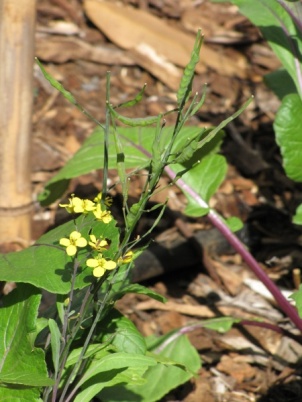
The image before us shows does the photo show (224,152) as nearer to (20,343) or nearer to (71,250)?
(20,343)

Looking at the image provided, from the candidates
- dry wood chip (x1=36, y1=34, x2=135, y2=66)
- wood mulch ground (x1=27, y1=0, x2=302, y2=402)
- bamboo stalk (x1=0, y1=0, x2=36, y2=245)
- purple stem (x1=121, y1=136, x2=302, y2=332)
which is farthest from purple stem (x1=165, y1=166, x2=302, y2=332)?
dry wood chip (x1=36, y1=34, x2=135, y2=66)

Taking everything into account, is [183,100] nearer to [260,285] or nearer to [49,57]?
[260,285]

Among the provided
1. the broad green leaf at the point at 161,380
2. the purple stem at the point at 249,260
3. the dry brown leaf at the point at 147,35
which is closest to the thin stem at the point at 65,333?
the broad green leaf at the point at 161,380

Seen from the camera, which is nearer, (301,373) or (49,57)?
(301,373)

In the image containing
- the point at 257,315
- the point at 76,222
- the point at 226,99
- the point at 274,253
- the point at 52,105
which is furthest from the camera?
the point at 226,99

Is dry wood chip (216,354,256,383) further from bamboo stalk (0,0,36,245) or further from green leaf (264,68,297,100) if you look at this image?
green leaf (264,68,297,100)

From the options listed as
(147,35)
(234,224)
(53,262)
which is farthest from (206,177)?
(147,35)

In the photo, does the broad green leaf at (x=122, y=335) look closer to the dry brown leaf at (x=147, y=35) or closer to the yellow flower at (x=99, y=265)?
the yellow flower at (x=99, y=265)

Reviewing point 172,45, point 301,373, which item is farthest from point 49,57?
point 301,373
